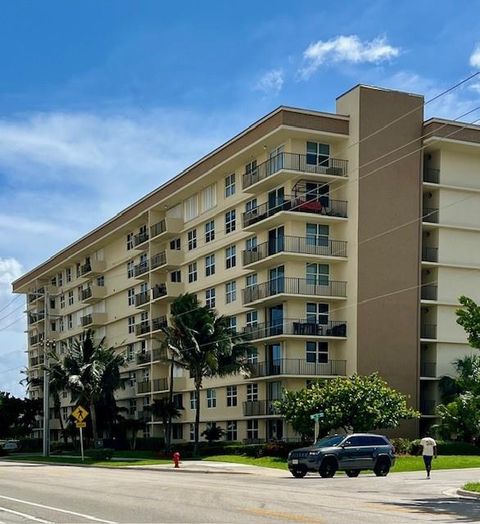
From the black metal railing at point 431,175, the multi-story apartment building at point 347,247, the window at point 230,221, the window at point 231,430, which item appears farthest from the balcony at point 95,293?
the black metal railing at point 431,175

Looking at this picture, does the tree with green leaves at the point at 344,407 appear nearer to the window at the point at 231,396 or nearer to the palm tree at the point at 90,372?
the window at the point at 231,396

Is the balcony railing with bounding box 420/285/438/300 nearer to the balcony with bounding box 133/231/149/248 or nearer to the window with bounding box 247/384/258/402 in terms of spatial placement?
the window with bounding box 247/384/258/402

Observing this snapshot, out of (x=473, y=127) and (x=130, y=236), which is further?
(x=130, y=236)

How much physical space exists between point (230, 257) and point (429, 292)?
13839 millimetres

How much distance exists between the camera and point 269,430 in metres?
54.8

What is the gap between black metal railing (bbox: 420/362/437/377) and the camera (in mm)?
55312

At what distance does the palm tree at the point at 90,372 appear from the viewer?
2441 inches

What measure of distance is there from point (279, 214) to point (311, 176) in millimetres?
3352

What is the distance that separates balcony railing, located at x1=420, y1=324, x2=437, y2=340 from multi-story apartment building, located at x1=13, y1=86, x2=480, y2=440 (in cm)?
9

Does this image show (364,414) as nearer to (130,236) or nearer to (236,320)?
(236,320)

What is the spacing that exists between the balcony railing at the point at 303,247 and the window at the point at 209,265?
7792 millimetres

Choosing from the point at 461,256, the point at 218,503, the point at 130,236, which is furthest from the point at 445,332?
the point at 218,503

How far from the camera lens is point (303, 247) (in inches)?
2124

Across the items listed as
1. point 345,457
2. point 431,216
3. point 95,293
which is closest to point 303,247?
point 431,216
